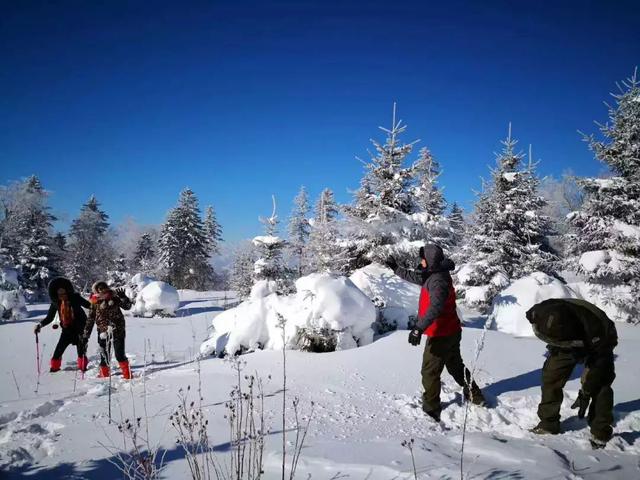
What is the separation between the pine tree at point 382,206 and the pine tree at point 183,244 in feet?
79.1

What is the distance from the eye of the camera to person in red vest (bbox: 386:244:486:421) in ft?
12.3

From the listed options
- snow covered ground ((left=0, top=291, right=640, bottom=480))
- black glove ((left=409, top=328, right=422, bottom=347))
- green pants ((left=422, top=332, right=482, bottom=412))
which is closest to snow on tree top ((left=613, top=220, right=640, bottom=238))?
snow covered ground ((left=0, top=291, right=640, bottom=480))

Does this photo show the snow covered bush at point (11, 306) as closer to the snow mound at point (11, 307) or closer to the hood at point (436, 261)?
the snow mound at point (11, 307)

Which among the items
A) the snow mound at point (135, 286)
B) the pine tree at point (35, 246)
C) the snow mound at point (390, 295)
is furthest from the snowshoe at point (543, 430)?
the pine tree at point (35, 246)

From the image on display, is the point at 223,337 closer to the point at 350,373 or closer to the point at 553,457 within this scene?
the point at 350,373

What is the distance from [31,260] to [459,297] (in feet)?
92.0

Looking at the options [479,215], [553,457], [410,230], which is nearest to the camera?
[553,457]

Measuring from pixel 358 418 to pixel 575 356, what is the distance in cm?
222

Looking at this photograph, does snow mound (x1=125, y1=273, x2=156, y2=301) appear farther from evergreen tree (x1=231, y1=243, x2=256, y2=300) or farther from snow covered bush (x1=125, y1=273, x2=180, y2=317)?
evergreen tree (x1=231, y1=243, x2=256, y2=300)

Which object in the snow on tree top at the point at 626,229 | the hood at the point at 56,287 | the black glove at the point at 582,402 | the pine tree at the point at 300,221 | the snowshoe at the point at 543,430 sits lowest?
the snowshoe at the point at 543,430

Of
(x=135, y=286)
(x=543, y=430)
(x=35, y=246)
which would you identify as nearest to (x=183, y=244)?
(x=35, y=246)

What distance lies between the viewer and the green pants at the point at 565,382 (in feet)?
10.8

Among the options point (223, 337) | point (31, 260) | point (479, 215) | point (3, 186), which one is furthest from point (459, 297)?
point (3, 186)

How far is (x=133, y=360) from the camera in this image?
706 centimetres
